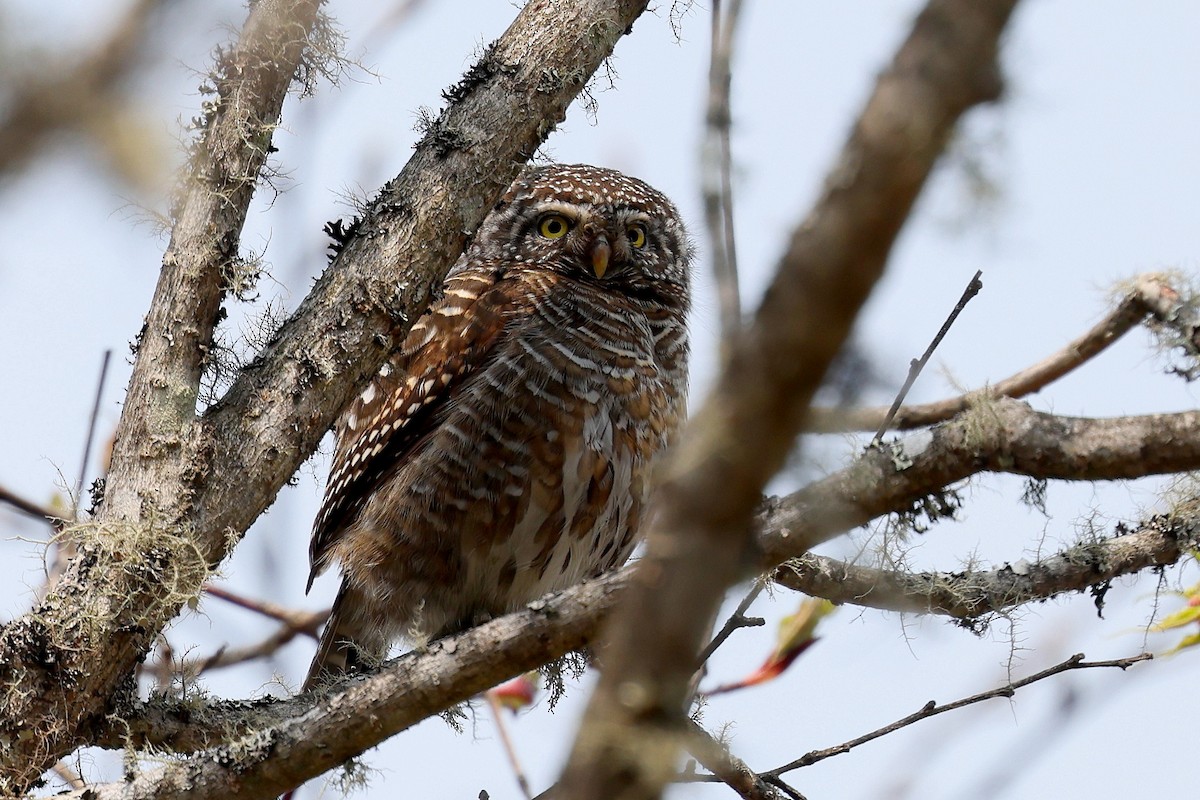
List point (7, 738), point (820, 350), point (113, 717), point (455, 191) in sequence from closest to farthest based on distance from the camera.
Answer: point (820, 350)
point (7, 738)
point (113, 717)
point (455, 191)

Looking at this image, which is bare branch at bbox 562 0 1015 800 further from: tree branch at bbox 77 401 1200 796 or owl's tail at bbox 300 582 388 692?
owl's tail at bbox 300 582 388 692

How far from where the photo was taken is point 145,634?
279 centimetres

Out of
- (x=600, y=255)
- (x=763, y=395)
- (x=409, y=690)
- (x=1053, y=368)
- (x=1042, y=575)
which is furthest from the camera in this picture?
(x=600, y=255)

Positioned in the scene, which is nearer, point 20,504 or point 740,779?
point 740,779

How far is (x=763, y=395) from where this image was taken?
1.25 m

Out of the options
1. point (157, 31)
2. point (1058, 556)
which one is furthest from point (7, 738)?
point (1058, 556)

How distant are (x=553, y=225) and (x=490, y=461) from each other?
131 cm

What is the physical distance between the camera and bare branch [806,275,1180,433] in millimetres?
1613

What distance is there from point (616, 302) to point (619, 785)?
3460mm

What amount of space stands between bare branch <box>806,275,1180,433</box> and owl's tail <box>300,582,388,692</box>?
189 cm

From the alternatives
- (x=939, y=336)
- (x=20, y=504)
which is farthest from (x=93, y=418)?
(x=939, y=336)

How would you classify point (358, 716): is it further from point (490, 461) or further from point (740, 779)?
point (490, 461)

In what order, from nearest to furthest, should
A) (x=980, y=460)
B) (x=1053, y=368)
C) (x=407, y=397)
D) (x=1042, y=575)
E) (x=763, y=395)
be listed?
(x=763, y=395)
(x=980, y=460)
(x=1042, y=575)
(x=1053, y=368)
(x=407, y=397)

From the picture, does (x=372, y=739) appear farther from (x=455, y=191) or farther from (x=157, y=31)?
(x=157, y=31)
